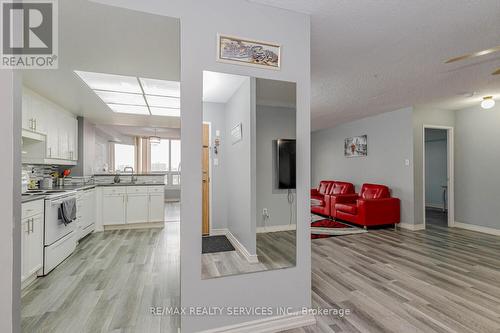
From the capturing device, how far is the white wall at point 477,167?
14.7ft

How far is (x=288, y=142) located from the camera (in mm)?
1915

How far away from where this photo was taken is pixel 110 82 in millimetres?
3023

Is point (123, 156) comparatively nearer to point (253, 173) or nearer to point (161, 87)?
point (161, 87)

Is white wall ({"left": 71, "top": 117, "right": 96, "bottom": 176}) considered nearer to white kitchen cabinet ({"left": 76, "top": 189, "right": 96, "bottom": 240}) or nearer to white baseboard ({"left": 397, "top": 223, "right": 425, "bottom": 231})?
white kitchen cabinet ({"left": 76, "top": 189, "right": 96, "bottom": 240})

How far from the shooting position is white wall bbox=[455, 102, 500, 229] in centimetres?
448

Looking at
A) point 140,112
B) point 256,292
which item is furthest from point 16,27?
Result: point 140,112

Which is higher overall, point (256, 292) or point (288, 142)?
point (288, 142)

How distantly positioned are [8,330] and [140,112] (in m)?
3.77

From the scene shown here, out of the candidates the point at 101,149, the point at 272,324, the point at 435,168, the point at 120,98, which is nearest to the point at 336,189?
the point at 435,168

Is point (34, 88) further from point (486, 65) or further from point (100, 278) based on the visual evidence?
point (486, 65)

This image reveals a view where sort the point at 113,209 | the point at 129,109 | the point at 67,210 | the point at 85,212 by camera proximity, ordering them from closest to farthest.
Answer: the point at 67,210 < the point at 85,212 < the point at 129,109 < the point at 113,209

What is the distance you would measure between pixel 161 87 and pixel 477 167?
6.11 meters

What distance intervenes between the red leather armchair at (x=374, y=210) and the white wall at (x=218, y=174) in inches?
148

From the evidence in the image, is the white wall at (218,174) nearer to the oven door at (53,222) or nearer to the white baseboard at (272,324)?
the white baseboard at (272,324)
